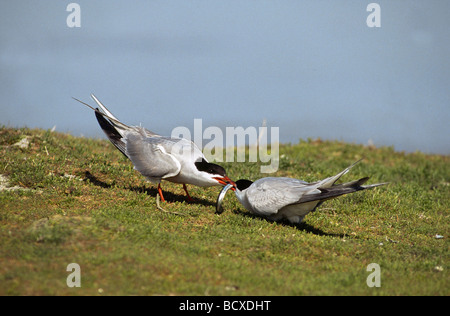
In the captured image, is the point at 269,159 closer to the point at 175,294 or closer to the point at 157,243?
the point at 157,243

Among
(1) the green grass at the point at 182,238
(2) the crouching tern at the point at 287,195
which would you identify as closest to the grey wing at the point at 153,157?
(1) the green grass at the point at 182,238

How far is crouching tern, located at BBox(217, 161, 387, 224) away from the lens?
745cm

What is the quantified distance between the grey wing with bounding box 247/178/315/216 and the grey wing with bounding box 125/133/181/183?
1396mm

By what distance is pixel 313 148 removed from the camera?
16.1m

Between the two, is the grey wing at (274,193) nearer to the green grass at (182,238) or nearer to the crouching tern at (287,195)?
the crouching tern at (287,195)

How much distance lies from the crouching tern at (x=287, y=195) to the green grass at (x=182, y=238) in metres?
0.24

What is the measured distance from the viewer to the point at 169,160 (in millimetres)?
8547

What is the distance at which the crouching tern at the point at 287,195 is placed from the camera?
745cm

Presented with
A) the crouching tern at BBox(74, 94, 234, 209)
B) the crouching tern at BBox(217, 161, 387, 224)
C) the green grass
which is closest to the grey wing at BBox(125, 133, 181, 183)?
the crouching tern at BBox(74, 94, 234, 209)

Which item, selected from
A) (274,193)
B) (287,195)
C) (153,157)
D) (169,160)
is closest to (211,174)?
(169,160)

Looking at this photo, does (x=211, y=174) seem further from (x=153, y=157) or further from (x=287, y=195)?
(x=287, y=195)

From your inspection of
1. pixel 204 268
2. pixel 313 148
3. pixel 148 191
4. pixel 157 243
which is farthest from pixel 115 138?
pixel 313 148

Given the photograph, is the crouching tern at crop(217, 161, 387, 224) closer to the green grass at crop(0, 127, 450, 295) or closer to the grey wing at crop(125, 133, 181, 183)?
the green grass at crop(0, 127, 450, 295)

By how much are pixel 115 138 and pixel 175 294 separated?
477 cm
